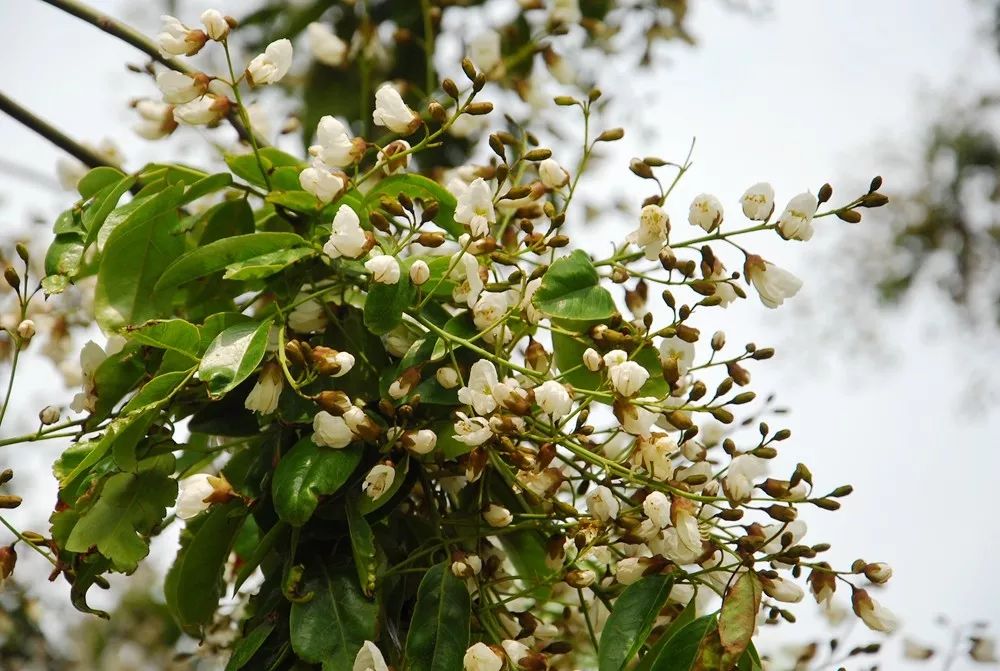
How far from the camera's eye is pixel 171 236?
80 centimetres

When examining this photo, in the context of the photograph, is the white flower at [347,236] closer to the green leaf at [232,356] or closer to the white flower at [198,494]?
the green leaf at [232,356]

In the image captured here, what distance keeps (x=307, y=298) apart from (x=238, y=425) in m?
0.13

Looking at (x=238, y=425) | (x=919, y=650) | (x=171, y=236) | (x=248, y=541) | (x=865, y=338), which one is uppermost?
(x=171, y=236)

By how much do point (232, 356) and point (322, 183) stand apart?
0.48 ft

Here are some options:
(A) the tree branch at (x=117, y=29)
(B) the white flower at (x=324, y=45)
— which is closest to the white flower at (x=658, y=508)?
(A) the tree branch at (x=117, y=29)

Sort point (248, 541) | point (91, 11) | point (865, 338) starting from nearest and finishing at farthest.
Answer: point (248, 541) < point (91, 11) < point (865, 338)

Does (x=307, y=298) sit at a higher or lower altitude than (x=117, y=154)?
higher

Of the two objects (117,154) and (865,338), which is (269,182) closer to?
(117,154)

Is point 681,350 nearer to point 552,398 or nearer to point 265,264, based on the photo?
point 552,398

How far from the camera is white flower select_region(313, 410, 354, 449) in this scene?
0.69 metres

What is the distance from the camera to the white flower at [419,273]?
27.7 inches

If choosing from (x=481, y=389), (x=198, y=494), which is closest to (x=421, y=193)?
(x=481, y=389)

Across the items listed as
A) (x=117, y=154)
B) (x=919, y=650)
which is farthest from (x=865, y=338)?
(x=117, y=154)

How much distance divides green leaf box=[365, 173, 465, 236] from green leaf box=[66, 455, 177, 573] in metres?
0.26
